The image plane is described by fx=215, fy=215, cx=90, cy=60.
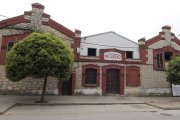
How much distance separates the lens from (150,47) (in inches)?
949

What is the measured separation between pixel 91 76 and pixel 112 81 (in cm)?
237

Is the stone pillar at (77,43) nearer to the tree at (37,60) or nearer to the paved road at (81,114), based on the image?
the tree at (37,60)

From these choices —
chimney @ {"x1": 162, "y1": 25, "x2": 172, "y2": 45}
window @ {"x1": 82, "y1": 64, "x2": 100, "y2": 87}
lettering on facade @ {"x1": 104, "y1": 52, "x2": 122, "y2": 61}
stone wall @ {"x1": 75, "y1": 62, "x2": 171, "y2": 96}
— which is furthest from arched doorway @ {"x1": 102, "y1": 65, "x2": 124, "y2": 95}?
chimney @ {"x1": 162, "y1": 25, "x2": 172, "y2": 45}

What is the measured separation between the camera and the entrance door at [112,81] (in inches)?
882

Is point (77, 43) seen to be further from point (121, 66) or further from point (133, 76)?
point (133, 76)

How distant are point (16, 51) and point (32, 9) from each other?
671 cm

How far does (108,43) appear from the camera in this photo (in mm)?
22891

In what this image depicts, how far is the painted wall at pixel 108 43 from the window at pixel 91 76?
1748 millimetres

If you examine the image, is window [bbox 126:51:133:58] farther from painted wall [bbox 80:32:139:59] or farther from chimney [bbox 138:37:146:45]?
chimney [bbox 138:37:146:45]

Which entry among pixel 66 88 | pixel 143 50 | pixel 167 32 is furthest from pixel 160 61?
pixel 66 88

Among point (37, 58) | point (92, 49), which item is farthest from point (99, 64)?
point (37, 58)

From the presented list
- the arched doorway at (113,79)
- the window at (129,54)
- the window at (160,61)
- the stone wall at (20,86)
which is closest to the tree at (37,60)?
the stone wall at (20,86)

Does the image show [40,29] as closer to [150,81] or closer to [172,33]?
[150,81]

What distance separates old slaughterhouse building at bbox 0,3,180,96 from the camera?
20562 mm
